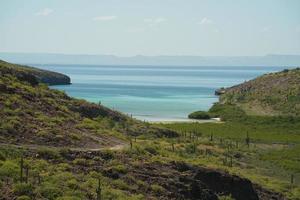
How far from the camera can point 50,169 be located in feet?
97.3

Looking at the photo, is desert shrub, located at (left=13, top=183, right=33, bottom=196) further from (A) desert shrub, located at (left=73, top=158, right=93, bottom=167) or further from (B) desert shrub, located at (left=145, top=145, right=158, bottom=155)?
(B) desert shrub, located at (left=145, top=145, right=158, bottom=155)

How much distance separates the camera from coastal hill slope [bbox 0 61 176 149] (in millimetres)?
36125

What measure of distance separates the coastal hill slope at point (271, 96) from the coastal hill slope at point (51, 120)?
42.9m

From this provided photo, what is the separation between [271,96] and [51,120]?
246 ft

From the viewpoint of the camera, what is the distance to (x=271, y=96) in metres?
109

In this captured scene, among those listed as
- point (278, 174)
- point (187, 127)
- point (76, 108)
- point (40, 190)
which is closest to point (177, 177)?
point (40, 190)

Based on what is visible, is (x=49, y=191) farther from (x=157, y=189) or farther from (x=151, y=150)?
(x=151, y=150)

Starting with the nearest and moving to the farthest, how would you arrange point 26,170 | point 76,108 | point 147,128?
point 26,170
point 76,108
point 147,128

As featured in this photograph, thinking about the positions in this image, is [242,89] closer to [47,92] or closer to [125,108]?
[125,108]

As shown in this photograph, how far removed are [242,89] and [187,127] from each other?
2206 inches

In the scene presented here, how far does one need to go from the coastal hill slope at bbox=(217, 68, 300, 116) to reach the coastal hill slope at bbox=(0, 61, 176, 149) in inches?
1689

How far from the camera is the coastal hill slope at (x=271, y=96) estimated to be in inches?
3812

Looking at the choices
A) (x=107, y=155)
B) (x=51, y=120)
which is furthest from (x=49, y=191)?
(x=51, y=120)

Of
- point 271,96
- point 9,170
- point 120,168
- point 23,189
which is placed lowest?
point 23,189
